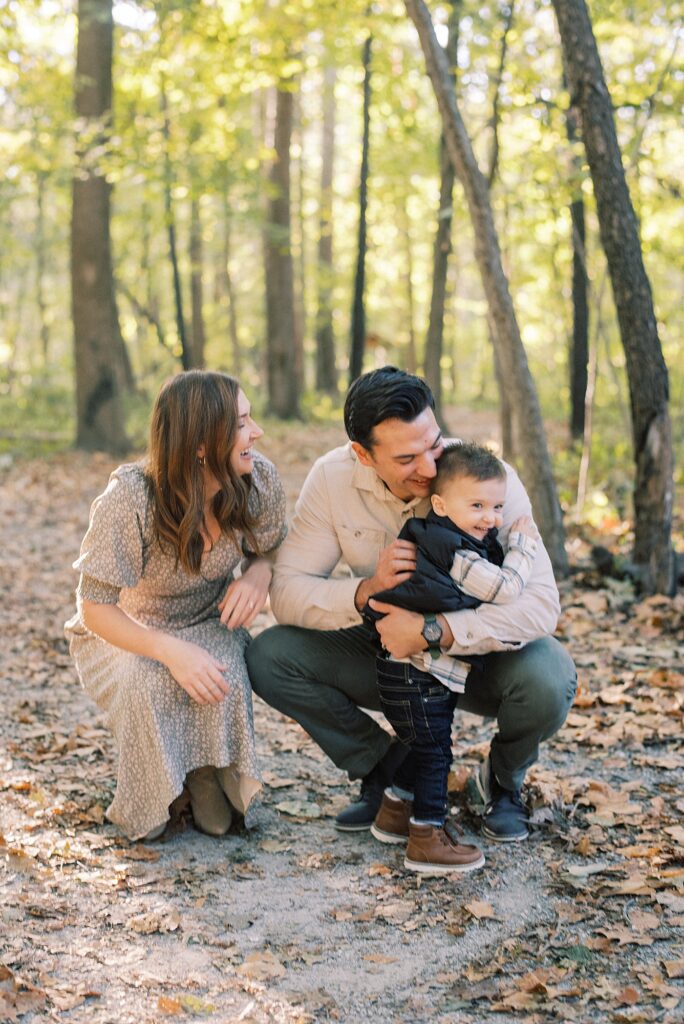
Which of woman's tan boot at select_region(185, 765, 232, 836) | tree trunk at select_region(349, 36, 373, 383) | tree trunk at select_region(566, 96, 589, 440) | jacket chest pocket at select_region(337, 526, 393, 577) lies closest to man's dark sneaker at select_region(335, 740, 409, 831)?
woman's tan boot at select_region(185, 765, 232, 836)

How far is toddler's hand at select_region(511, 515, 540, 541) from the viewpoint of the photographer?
349 cm

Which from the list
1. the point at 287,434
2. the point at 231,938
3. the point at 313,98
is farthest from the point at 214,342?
the point at 231,938

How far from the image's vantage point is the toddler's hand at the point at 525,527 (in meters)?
3.49

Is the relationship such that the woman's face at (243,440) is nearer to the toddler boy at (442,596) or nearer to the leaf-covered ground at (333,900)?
the toddler boy at (442,596)

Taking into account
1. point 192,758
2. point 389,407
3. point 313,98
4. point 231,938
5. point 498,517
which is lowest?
point 231,938

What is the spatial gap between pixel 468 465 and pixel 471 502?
0.11 metres

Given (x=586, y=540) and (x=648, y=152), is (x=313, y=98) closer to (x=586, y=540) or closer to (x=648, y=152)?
(x=648, y=152)

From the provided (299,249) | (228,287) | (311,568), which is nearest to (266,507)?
(311,568)

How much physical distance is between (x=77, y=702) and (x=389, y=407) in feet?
9.00

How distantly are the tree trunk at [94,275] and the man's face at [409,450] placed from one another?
465 inches

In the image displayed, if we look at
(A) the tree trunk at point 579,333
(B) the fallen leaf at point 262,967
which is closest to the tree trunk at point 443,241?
(A) the tree trunk at point 579,333

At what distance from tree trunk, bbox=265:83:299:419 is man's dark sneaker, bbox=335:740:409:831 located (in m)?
15.1

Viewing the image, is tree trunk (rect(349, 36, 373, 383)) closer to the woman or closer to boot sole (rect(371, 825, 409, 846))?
the woman

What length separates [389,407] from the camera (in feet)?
11.0
